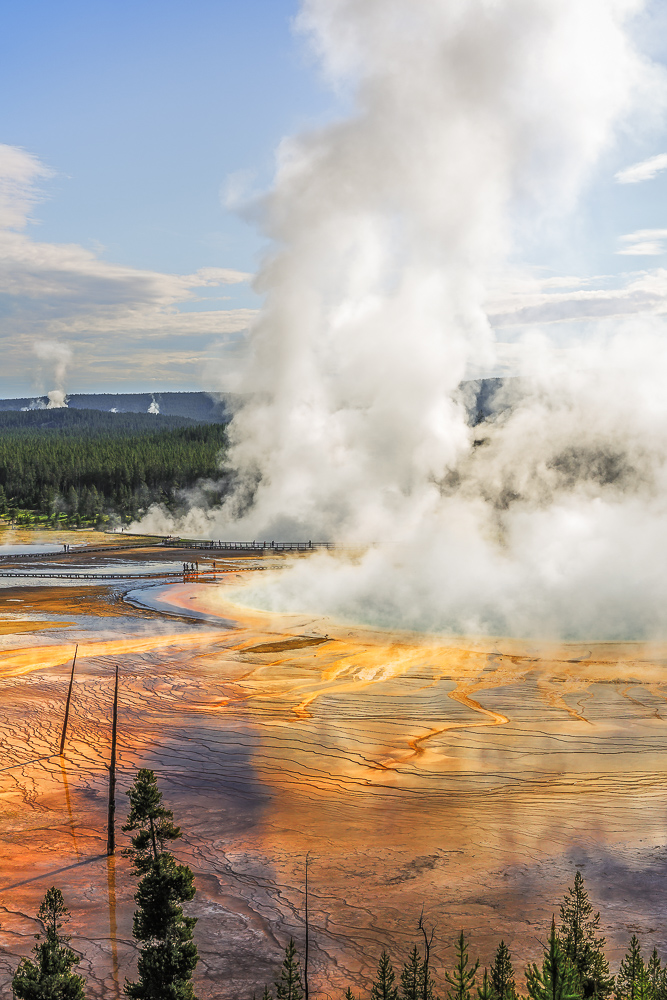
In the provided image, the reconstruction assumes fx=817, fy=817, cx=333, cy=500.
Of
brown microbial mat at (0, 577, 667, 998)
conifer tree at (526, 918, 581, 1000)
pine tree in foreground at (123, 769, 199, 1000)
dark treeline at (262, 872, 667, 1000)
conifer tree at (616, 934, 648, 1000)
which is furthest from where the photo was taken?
brown microbial mat at (0, 577, 667, 998)

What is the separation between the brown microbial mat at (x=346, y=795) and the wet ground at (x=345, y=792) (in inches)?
1.9

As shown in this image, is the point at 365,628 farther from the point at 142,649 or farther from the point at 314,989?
the point at 314,989

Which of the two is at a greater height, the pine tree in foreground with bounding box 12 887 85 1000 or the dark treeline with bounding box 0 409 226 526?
the dark treeline with bounding box 0 409 226 526

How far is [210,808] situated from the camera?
16.4 meters

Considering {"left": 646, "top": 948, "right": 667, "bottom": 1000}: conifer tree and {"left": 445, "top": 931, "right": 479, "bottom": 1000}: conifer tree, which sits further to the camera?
{"left": 646, "top": 948, "right": 667, "bottom": 1000}: conifer tree

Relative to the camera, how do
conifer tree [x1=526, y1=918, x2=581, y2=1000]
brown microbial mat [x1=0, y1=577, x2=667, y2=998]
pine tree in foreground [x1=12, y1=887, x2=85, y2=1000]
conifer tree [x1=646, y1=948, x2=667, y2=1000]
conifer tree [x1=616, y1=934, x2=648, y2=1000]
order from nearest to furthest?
1. conifer tree [x1=526, y1=918, x2=581, y2=1000]
2. pine tree in foreground [x1=12, y1=887, x2=85, y2=1000]
3. conifer tree [x1=616, y1=934, x2=648, y2=1000]
4. conifer tree [x1=646, y1=948, x2=667, y2=1000]
5. brown microbial mat [x1=0, y1=577, x2=667, y2=998]

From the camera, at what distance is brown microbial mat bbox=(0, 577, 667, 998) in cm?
1217

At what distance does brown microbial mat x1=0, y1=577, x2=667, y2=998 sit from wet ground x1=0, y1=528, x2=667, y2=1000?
0.05 metres

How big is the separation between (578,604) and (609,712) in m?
14.9

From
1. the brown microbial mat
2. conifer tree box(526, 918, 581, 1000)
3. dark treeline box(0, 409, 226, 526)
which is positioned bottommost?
the brown microbial mat

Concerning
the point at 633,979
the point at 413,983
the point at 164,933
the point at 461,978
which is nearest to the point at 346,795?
the point at 164,933

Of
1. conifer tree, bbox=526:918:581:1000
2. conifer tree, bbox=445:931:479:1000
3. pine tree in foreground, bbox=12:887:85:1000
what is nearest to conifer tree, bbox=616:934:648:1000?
conifer tree, bbox=526:918:581:1000

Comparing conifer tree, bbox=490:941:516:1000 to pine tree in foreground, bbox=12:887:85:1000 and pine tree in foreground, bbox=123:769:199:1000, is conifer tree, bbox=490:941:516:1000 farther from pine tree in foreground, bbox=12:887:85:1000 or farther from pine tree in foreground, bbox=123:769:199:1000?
pine tree in foreground, bbox=12:887:85:1000

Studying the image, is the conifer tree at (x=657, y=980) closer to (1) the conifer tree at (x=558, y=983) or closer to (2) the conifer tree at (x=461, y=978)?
(1) the conifer tree at (x=558, y=983)
